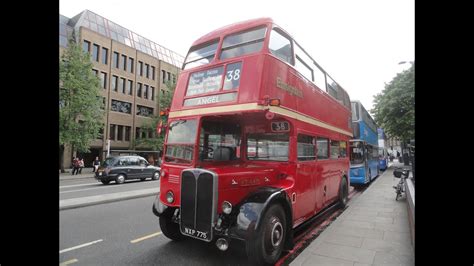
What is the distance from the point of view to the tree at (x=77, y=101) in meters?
22.9

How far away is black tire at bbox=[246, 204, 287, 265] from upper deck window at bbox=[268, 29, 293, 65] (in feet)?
8.78

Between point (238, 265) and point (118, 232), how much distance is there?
3.12 m

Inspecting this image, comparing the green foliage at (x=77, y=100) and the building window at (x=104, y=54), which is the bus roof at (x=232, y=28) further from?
the building window at (x=104, y=54)

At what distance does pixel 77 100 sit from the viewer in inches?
912

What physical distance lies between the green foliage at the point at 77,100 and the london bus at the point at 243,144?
69.2 ft

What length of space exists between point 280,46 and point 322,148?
9.52ft

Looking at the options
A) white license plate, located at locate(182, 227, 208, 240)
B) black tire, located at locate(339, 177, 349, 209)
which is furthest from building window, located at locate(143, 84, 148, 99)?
white license plate, located at locate(182, 227, 208, 240)

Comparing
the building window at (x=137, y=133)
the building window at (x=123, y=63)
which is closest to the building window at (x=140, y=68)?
the building window at (x=123, y=63)

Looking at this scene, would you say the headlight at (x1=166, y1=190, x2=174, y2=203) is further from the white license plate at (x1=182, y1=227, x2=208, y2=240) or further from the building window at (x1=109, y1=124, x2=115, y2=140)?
the building window at (x1=109, y1=124, x2=115, y2=140)

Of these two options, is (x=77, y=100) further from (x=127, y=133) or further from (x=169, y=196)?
(x=169, y=196)
